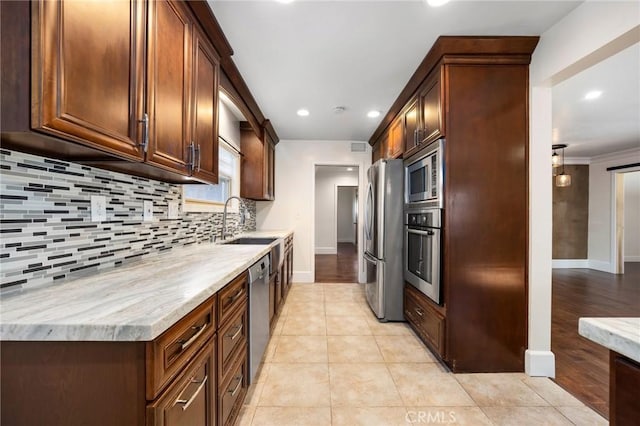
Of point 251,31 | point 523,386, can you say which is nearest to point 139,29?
point 251,31

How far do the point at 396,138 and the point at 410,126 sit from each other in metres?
0.49

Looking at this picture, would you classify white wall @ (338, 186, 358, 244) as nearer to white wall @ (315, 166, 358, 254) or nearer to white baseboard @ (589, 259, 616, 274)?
white wall @ (315, 166, 358, 254)

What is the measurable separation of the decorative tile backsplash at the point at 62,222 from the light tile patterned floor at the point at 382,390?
119cm

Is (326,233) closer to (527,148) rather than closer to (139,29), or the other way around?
(527,148)

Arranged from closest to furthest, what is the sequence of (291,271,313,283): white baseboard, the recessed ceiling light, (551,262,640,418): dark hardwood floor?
1. (551,262,640,418): dark hardwood floor
2. the recessed ceiling light
3. (291,271,313,283): white baseboard

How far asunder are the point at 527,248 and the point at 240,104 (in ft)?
9.29

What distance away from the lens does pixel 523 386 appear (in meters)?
1.87

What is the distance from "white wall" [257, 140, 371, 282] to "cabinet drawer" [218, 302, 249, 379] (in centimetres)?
303

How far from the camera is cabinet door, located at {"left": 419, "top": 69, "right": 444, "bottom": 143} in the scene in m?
2.08

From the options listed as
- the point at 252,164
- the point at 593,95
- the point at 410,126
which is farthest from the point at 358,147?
the point at 593,95

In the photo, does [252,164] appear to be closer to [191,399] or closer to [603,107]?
[191,399]

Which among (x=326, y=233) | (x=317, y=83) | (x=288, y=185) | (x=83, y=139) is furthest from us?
(x=326, y=233)

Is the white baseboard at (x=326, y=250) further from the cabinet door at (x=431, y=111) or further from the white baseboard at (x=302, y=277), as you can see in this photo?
the cabinet door at (x=431, y=111)

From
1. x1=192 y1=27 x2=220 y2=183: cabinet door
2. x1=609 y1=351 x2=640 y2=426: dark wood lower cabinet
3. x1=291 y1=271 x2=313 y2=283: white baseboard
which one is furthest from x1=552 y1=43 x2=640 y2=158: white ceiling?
x1=291 y1=271 x2=313 y2=283: white baseboard
